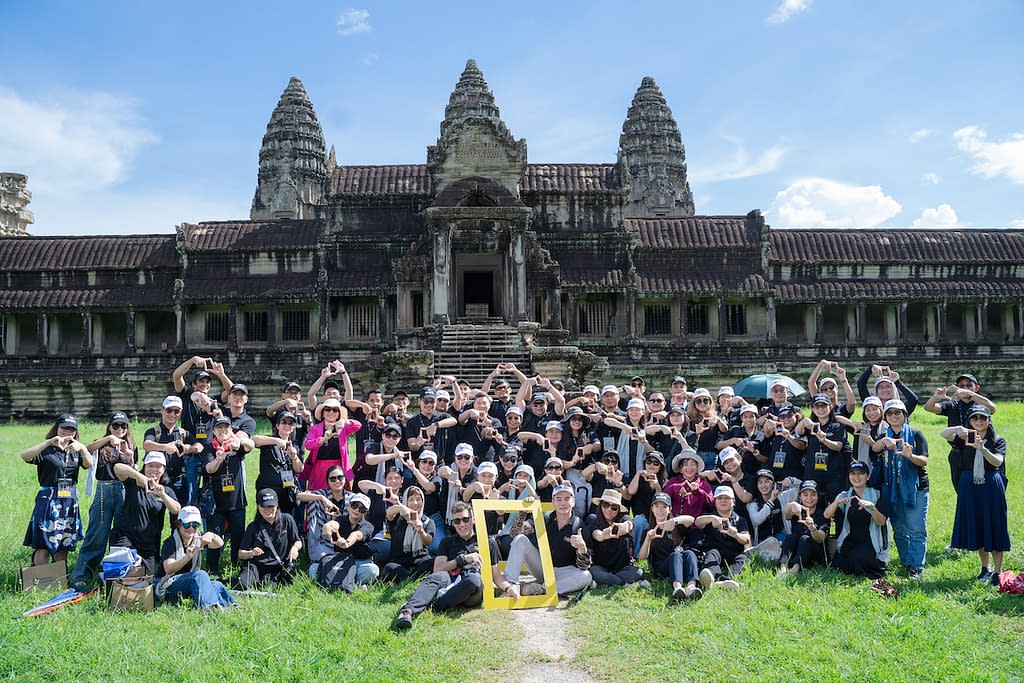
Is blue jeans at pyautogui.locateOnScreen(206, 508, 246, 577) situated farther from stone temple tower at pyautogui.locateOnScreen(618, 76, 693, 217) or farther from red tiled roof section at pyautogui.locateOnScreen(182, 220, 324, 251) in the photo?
stone temple tower at pyautogui.locateOnScreen(618, 76, 693, 217)

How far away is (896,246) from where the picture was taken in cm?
2920

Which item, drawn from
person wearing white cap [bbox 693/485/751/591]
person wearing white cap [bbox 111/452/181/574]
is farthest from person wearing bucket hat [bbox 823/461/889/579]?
person wearing white cap [bbox 111/452/181/574]

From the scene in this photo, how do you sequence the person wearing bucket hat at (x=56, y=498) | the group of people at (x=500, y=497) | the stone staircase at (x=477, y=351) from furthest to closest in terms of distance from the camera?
the stone staircase at (x=477, y=351) → the person wearing bucket hat at (x=56, y=498) → the group of people at (x=500, y=497)

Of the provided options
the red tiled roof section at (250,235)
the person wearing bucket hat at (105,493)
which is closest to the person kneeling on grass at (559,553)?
the person wearing bucket hat at (105,493)

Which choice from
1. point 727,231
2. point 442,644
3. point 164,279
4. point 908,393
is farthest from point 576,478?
point 164,279

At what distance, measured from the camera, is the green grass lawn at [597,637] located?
21.3 ft

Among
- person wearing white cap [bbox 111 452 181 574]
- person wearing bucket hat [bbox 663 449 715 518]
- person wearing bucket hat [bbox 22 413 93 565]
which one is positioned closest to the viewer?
person wearing white cap [bbox 111 452 181 574]

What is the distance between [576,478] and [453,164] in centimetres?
1837

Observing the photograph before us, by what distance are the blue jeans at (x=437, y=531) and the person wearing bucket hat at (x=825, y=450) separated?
13.9 feet

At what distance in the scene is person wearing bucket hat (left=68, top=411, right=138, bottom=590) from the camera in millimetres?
8648

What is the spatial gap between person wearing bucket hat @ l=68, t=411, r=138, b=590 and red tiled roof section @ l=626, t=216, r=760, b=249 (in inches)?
853

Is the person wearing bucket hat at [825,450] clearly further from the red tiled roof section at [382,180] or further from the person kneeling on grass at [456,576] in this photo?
the red tiled roof section at [382,180]

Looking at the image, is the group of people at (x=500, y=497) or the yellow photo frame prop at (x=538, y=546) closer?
the yellow photo frame prop at (x=538, y=546)

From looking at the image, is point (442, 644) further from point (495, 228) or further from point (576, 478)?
point (495, 228)
